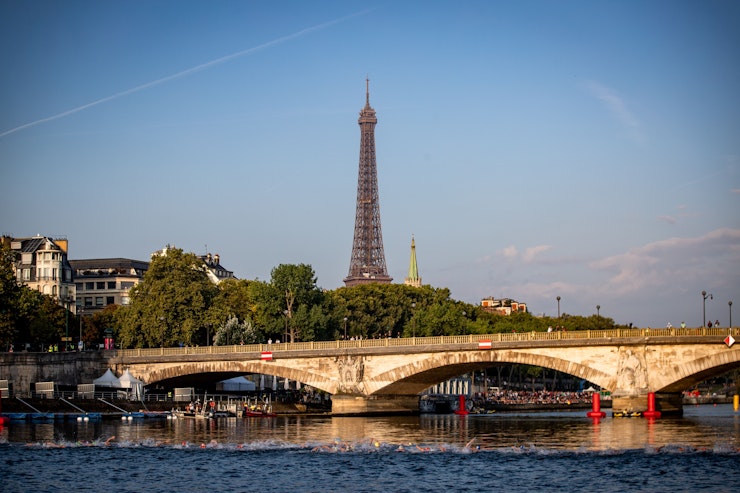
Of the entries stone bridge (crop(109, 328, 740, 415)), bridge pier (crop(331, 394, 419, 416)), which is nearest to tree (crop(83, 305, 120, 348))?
stone bridge (crop(109, 328, 740, 415))

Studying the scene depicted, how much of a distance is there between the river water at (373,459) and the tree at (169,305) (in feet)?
143

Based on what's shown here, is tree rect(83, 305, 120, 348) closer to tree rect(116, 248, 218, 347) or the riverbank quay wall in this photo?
tree rect(116, 248, 218, 347)

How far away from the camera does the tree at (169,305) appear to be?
406 ft

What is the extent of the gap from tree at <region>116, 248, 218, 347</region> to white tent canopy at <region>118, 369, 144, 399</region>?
47.7 feet

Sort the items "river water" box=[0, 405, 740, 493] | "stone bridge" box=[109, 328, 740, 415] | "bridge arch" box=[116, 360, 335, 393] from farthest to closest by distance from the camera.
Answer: "bridge arch" box=[116, 360, 335, 393] < "stone bridge" box=[109, 328, 740, 415] < "river water" box=[0, 405, 740, 493]

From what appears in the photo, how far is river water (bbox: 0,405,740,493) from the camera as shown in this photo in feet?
156

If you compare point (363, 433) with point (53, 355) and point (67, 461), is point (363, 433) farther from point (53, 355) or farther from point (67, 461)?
point (53, 355)

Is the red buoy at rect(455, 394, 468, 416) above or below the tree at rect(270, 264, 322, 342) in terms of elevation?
below

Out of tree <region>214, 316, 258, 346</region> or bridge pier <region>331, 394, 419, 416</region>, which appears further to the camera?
tree <region>214, 316, 258, 346</region>

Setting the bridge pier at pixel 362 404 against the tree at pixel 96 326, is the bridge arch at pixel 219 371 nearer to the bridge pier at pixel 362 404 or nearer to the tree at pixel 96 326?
the bridge pier at pixel 362 404

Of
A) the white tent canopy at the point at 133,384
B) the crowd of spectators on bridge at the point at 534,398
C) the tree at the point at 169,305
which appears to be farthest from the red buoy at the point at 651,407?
the tree at the point at 169,305

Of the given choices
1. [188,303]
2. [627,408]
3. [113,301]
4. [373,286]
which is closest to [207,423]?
[627,408]

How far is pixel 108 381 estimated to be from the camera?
10675 cm

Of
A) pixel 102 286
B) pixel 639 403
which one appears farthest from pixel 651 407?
pixel 102 286
